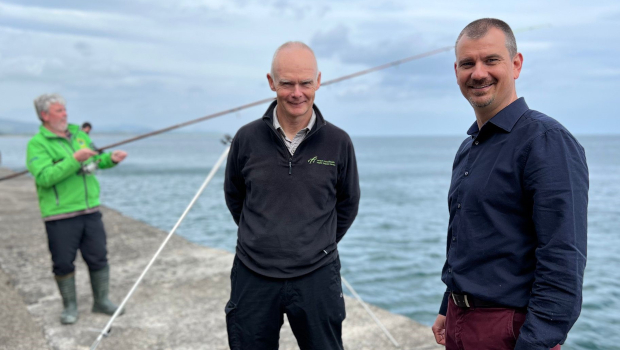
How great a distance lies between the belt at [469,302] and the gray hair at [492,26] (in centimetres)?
92

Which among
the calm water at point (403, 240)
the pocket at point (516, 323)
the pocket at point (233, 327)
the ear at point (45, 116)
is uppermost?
the ear at point (45, 116)

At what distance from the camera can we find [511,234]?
73.5 inches

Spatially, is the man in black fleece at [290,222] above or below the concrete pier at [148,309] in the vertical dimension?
above

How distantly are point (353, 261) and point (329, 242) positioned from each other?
31.8ft

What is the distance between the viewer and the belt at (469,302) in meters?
1.93

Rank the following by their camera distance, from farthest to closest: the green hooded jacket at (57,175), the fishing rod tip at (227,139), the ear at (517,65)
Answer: the green hooded jacket at (57,175)
the fishing rod tip at (227,139)
the ear at (517,65)

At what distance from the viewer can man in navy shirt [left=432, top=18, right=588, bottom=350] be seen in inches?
68.1

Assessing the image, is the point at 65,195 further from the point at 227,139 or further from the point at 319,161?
the point at 319,161

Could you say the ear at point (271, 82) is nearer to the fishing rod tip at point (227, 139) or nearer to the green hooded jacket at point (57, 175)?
the fishing rod tip at point (227, 139)

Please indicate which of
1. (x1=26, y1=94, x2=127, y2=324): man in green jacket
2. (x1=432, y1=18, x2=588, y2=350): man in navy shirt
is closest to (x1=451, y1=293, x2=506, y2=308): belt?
(x1=432, y1=18, x2=588, y2=350): man in navy shirt

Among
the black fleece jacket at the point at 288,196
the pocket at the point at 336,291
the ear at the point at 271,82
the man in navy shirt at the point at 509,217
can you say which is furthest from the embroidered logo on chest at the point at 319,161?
the man in navy shirt at the point at 509,217

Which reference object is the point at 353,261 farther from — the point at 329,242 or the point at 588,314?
the point at 329,242

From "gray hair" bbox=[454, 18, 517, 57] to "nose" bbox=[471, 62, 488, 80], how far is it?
11 cm

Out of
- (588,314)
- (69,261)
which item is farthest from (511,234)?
(588,314)
